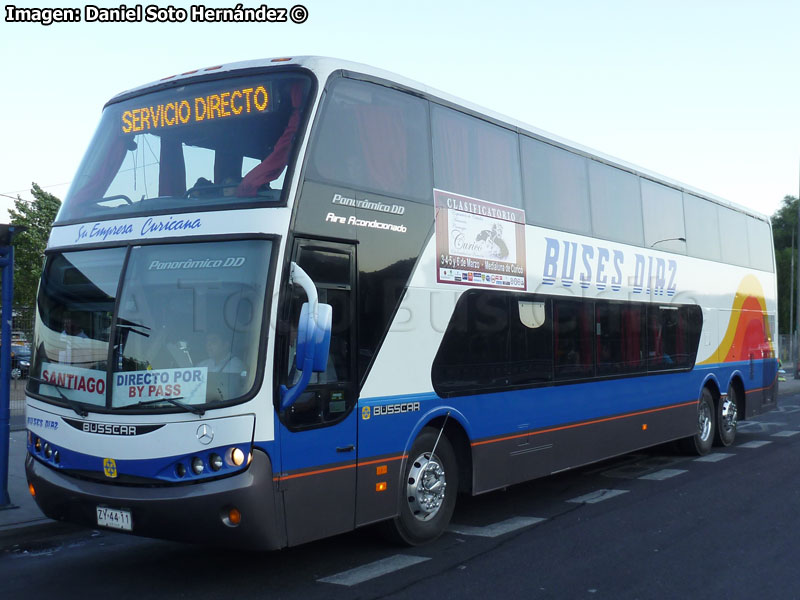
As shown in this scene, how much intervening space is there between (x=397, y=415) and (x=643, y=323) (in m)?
5.70

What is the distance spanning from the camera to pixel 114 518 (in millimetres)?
6207


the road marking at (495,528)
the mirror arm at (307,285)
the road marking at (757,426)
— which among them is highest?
the mirror arm at (307,285)

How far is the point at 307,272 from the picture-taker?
6543 millimetres

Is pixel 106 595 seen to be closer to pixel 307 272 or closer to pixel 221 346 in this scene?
pixel 221 346

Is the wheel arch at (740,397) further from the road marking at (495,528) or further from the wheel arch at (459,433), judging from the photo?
the wheel arch at (459,433)

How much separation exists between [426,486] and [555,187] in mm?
4058

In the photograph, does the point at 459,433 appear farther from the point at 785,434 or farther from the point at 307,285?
the point at 785,434

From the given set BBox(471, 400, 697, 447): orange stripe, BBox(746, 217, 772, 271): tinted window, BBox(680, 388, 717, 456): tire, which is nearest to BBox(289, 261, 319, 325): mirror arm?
BBox(471, 400, 697, 447): orange stripe

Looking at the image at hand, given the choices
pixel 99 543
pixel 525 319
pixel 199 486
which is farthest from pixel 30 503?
pixel 525 319

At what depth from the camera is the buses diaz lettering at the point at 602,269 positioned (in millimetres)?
9938

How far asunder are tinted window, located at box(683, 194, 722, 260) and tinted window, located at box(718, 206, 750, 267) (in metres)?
0.29

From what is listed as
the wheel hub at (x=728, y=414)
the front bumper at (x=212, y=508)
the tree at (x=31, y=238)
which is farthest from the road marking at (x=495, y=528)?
the tree at (x=31, y=238)

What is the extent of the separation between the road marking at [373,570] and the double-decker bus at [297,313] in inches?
12.3

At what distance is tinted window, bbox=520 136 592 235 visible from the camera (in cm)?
969
